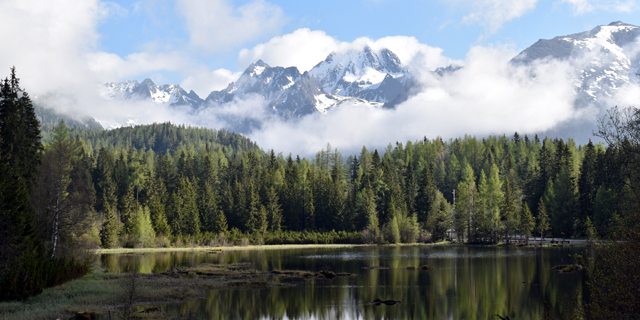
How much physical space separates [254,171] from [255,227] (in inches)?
1304

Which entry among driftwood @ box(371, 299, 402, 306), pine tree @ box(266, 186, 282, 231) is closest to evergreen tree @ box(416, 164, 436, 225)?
pine tree @ box(266, 186, 282, 231)

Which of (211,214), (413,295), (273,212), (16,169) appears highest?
(16,169)

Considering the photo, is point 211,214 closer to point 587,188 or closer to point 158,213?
point 158,213

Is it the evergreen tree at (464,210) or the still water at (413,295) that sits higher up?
the evergreen tree at (464,210)

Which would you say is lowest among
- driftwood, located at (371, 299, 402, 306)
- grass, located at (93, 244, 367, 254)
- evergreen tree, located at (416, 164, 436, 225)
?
grass, located at (93, 244, 367, 254)

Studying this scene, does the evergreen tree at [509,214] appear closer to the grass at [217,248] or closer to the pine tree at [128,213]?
the grass at [217,248]

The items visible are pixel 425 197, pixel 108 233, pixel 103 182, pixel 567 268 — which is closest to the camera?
pixel 567 268

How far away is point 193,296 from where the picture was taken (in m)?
42.2

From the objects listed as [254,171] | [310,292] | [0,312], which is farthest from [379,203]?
[0,312]

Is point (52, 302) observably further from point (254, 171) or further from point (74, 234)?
point (254, 171)

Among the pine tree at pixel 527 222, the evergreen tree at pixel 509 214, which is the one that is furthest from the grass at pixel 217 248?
the pine tree at pixel 527 222

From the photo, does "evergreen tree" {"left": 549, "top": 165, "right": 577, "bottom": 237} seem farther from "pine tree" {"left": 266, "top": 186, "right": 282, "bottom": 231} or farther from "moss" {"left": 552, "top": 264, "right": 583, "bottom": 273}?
"pine tree" {"left": 266, "top": 186, "right": 282, "bottom": 231}

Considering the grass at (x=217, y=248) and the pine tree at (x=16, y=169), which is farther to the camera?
the grass at (x=217, y=248)

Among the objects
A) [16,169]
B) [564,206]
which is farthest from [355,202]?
[16,169]
